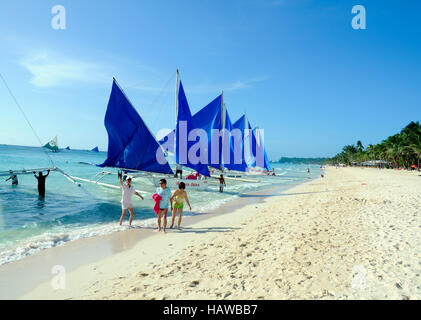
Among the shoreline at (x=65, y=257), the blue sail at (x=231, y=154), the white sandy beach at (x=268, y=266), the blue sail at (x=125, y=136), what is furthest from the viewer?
the blue sail at (x=231, y=154)

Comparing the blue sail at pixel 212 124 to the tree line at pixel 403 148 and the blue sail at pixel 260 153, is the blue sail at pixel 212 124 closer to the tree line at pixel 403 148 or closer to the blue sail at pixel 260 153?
the blue sail at pixel 260 153

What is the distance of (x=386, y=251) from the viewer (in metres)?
5.22

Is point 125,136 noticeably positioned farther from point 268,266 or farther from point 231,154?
point 231,154

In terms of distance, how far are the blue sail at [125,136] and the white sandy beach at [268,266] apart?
8.52 meters

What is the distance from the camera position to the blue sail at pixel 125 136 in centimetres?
1472

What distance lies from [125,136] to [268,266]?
41.2ft

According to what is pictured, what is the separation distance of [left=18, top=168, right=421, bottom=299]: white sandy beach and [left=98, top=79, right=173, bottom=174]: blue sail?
28.0 ft

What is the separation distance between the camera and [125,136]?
1488cm

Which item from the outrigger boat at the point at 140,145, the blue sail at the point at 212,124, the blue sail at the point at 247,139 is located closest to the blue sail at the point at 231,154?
the blue sail at the point at 212,124

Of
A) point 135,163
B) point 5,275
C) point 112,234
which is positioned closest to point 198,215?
point 112,234
